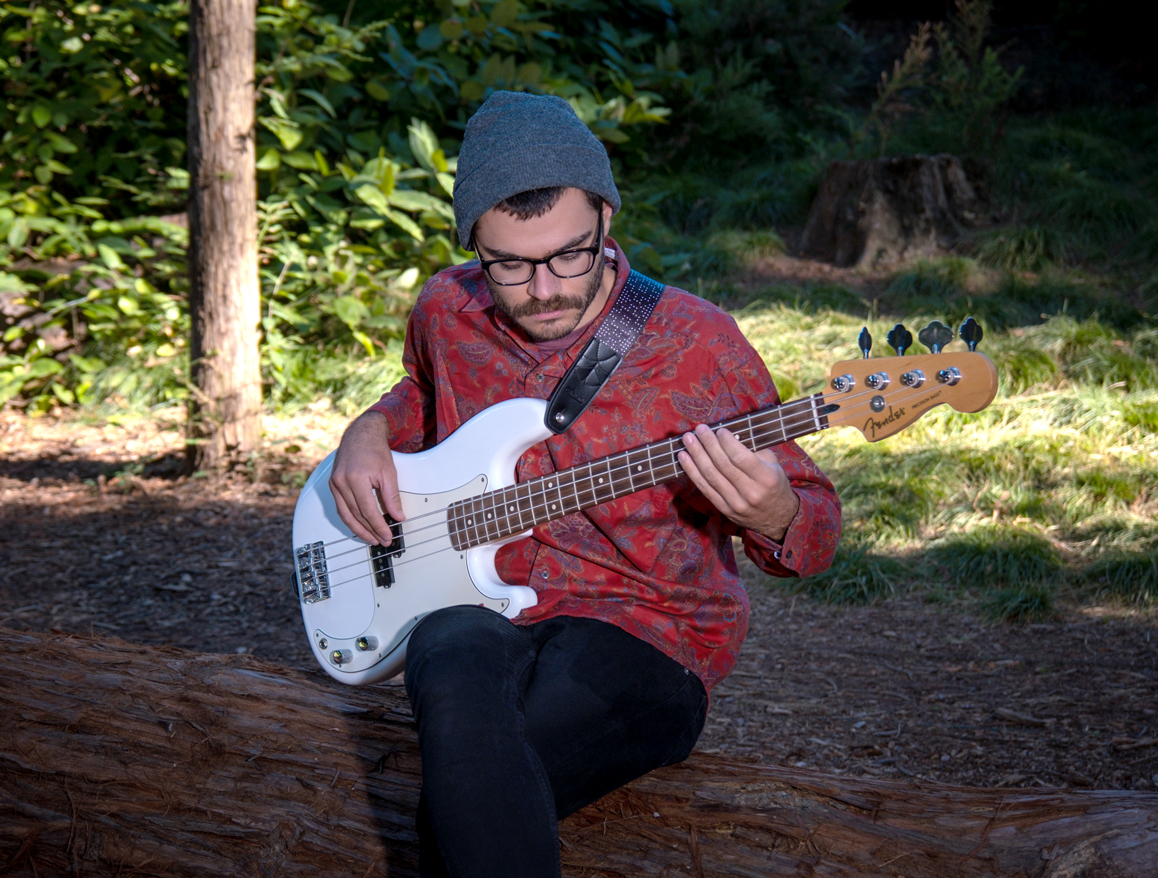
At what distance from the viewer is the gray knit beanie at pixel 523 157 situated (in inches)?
76.5

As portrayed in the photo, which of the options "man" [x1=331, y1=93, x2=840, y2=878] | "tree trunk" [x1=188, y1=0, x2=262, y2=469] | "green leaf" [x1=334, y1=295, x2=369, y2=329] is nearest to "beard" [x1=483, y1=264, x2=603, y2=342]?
"man" [x1=331, y1=93, x2=840, y2=878]

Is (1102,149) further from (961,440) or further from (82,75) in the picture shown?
(82,75)

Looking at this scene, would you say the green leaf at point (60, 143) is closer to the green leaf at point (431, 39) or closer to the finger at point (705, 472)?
the green leaf at point (431, 39)

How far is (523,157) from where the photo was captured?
1945 millimetres

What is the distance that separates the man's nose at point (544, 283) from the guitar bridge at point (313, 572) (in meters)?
0.85

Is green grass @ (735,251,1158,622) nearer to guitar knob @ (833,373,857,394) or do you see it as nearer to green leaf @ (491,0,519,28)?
guitar knob @ (833,373,857,394)

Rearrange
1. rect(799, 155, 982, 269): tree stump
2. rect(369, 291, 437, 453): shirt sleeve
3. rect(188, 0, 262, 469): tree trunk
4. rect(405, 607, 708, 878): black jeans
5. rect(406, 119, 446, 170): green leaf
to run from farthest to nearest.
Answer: rect(799, 155, 982, 269): tree stump → rect(406, 119, 446, 170): green leaf → rect(188, 0, 262, 469): tree trunk → rect(369, 291, 437, 453): shirt sleeve → rect(405, 607, 708, 878): black jeans

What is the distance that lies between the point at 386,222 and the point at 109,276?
172 cm

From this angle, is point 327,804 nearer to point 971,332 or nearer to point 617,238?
point 971,332

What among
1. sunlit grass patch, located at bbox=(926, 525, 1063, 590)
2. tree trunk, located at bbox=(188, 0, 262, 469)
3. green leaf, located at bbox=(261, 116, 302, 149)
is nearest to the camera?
sunlit grass patch, located at bbox=(926, 525, 1063, 590)

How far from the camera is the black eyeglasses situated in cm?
201

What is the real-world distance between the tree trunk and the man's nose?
135 inches

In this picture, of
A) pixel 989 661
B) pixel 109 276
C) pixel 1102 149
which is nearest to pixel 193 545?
pixel 109 276

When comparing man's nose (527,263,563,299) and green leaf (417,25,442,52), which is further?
green leaf (417,25,442,52)
